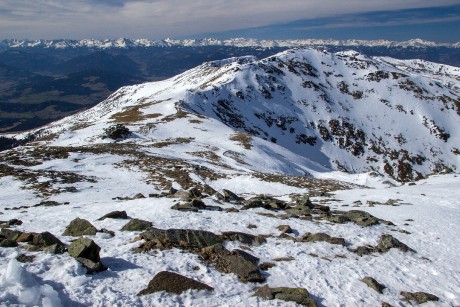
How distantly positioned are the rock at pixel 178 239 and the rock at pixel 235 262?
0.66 m

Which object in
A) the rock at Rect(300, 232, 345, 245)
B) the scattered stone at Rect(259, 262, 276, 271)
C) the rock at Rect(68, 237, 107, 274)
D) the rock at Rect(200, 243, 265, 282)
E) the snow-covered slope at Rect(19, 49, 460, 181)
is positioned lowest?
the snow-covered slope at Rect(19, 49, 460, 181)

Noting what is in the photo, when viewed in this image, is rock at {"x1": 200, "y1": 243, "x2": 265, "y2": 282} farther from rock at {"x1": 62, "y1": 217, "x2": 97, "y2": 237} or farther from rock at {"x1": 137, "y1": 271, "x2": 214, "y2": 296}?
rock at {"x1": 62, "y1": 217, "x2": 97, "y2": 237}

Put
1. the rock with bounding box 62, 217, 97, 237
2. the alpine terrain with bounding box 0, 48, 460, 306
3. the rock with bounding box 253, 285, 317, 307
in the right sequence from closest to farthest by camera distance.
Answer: the alpine terrain with bounding box 0, 48, 460, 306
the rock with bounding box 253, 285, 317, 307
the rock with bounding box 62, 217, 97, 237

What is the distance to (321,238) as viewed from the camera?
56.1ft

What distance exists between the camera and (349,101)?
179500 millimetres

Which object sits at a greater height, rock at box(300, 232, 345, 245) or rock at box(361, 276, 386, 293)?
rock at box(361, 276, 386, 293)

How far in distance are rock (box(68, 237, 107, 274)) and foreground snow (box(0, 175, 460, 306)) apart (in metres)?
0.26

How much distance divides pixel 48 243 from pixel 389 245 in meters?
15.7

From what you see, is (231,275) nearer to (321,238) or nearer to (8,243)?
(321,238)

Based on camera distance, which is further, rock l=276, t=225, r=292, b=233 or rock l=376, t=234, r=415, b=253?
rock l=276, t=225, r=292, b=233

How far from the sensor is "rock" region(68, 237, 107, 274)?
11133 mm

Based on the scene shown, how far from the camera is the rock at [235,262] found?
1234 cm

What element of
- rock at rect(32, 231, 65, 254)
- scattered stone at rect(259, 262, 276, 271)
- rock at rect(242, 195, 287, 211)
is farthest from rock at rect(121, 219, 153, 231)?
rock at rect(242, 195, 287, 211)

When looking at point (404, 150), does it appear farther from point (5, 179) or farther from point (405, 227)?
point (5, 179)
